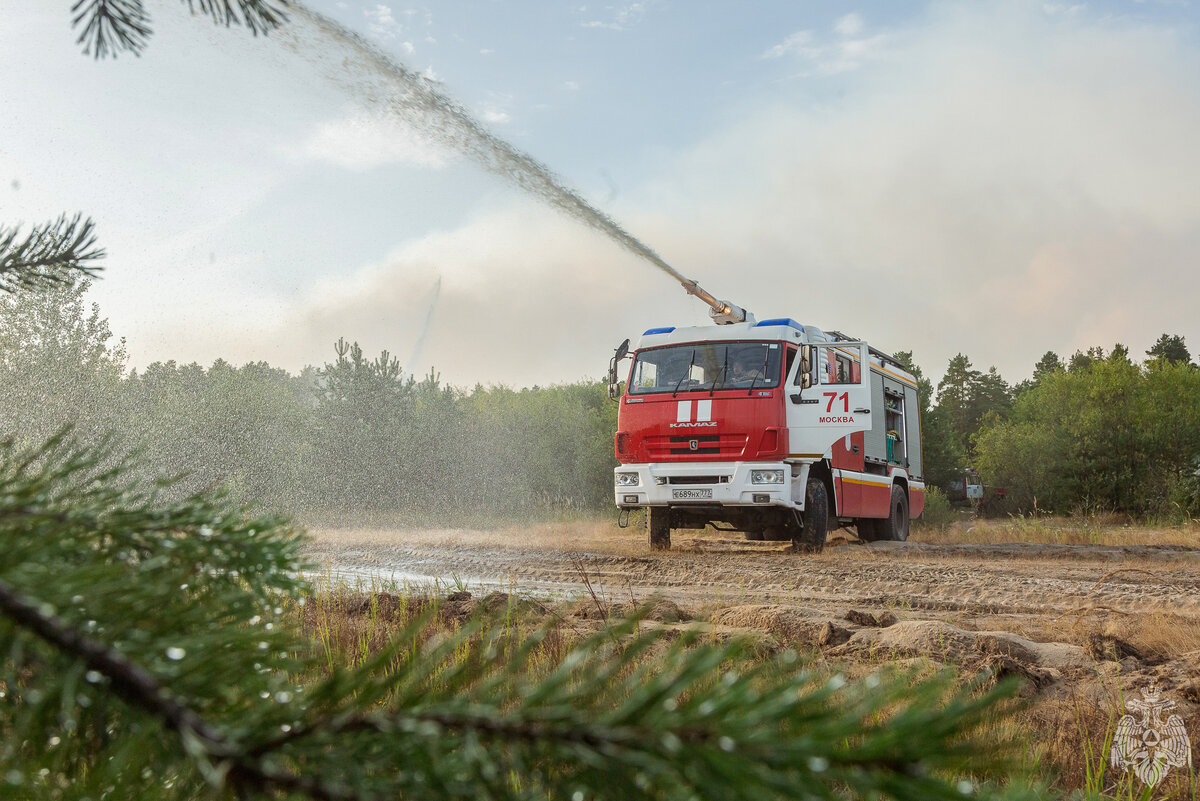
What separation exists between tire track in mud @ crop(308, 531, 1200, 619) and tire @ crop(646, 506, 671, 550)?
0.46 m

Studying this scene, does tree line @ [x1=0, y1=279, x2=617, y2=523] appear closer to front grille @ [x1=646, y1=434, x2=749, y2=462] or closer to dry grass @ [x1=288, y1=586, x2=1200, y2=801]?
front grille @ [x1=646, y1=434, x2=749, y2=462]

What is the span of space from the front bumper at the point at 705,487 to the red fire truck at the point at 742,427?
0.04 ft

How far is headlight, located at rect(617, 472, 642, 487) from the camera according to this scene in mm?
11438

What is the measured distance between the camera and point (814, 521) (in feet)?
37.8

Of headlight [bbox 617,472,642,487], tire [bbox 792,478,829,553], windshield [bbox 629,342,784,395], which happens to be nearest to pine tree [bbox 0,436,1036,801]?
windshield [bbox 629,342,784,395]

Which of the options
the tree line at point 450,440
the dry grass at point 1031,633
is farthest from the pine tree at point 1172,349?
the dry grass at point 1031,633

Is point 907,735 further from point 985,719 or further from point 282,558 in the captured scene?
point 282,558

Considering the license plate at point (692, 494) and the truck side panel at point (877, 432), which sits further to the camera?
the truck side panel at point (877, 432)

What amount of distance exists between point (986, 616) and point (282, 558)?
19.6 ft

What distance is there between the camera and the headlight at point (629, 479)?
11438mm

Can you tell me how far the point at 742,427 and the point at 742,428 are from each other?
0.5 inches

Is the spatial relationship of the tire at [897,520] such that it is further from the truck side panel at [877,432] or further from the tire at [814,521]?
the tire at [814,521]

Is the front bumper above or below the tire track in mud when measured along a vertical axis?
above

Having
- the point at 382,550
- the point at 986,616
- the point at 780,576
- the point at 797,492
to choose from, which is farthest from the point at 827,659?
the point at 382,550
